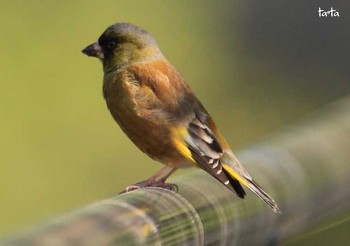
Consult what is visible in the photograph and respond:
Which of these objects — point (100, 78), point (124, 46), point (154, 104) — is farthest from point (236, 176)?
point (100, 78)

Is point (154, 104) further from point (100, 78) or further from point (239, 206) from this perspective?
point (100, 78)

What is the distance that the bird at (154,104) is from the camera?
5.49 ft

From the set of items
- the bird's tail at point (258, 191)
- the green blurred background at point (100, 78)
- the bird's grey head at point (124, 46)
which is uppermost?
the bird's grey head at point (124, 46)

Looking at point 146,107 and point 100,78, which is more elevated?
point 146,107

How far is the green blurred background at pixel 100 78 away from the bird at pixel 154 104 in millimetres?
1450

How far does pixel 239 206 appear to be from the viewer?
1.00 meters

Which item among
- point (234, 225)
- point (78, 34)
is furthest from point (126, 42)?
point (78, 34)

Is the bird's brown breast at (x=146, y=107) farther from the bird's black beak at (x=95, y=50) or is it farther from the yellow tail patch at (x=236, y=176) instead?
the yellow tail patch at (x=236, y=176)

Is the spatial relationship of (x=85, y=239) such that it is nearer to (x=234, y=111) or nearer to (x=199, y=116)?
(x=199, y=116)

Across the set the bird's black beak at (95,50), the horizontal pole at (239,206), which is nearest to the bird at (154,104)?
the bird's black beak at (95,50)

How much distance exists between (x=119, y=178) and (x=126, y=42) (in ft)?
5.71

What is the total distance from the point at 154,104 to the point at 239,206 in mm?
748

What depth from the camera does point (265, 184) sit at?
104 cm

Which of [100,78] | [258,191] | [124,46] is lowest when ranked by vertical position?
[100,78]
